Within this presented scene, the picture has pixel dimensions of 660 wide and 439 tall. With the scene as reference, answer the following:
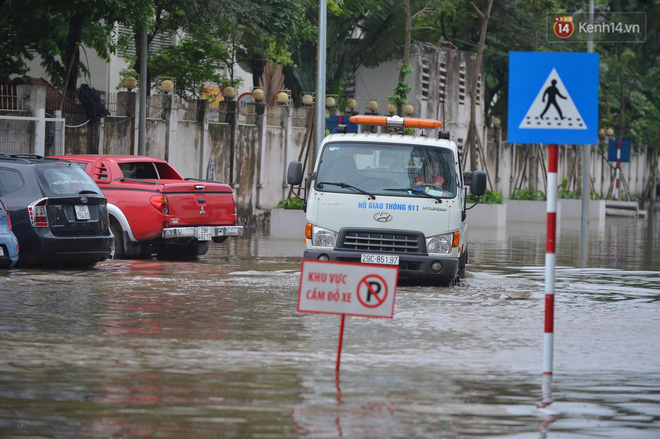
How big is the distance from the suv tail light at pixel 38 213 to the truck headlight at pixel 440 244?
5.52 meters

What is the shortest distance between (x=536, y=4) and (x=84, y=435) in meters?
43.0

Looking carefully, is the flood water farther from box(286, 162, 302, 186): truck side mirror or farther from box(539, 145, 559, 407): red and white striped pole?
box(286, 162, 302, 186): truck side mirror

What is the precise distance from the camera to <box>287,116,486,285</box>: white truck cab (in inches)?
642

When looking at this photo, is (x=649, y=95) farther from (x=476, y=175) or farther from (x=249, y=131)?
(x=476, y=175)

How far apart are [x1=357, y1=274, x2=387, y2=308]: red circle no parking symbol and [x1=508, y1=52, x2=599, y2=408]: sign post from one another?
1321 mm

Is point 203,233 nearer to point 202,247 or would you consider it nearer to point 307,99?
point 202,247

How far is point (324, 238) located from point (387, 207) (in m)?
0.95

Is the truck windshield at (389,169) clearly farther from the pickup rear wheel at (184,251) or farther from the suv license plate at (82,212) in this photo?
the pickup rear wheel at (184,251)

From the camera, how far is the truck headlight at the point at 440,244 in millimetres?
16422

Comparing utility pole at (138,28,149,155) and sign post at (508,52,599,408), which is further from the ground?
utility pole at (138,28,149,155)

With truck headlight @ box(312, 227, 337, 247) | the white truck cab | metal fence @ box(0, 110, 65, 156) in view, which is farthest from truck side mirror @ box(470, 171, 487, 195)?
metal fence @ box(0, 110, 65, 156)

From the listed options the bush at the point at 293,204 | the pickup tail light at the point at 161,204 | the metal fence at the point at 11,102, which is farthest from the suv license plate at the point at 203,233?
the bush at the point at 293,204

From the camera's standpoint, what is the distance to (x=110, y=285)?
16.1 m

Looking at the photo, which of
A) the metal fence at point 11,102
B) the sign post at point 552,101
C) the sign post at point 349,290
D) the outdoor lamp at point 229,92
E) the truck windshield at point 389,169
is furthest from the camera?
the outdoor lamp at point 229,92
